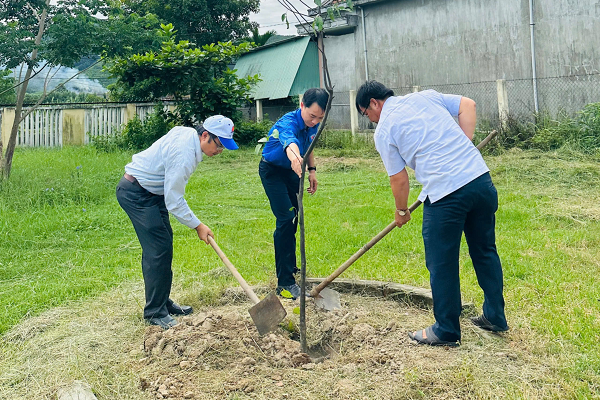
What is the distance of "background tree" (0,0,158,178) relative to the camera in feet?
28.6

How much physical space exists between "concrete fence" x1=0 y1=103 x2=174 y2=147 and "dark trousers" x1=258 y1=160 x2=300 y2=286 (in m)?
13.2

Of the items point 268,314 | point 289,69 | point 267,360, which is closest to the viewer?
point 267,360

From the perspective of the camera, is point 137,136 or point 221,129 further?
point 137,136

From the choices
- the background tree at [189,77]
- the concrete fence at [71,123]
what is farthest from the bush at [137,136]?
the concrete fence at [71,123]

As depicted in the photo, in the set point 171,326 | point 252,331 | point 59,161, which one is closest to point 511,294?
point 252,331

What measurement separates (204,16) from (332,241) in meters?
22.0

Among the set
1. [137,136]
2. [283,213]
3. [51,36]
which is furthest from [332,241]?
[137,136]

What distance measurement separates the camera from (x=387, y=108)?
12.0 feet

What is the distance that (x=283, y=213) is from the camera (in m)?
4.88

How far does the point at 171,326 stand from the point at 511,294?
8.31 ft

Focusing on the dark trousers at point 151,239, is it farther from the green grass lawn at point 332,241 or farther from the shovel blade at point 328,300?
the shovel blade at point 328,300

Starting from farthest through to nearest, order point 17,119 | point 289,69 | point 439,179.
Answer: point 289,69 < point 17,119 < point 439,179

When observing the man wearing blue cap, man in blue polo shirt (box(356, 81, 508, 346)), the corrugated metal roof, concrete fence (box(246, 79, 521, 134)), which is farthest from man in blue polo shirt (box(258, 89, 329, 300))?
the corrugated metal roof

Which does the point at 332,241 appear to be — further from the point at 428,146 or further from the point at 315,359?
the point at 428,146
